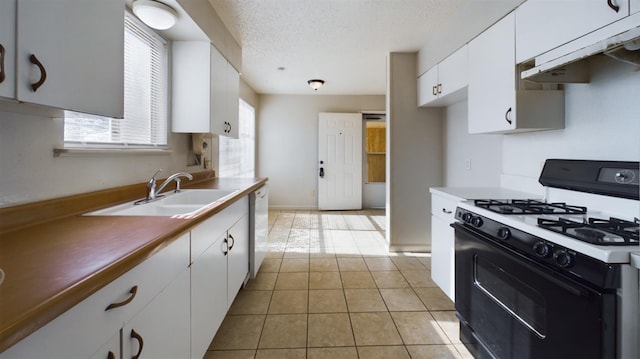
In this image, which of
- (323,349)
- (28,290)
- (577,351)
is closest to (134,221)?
(28,290)

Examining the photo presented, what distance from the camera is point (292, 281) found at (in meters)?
2.68

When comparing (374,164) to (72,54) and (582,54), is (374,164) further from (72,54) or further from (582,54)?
(72,54)

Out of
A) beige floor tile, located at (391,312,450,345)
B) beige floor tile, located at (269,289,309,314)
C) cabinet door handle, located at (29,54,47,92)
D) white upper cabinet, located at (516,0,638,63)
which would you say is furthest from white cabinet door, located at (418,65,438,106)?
cabinet door handle, located at (29,54,47,92)

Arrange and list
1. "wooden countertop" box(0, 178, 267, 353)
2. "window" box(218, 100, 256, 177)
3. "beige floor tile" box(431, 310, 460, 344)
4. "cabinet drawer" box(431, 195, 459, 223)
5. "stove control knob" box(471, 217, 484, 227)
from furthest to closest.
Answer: "window" box(218, 100, 256, 177) → "cabinet drawer" box(431, 195, 459, 223) → "beige floor tile" box(431, 310, 460, 344) → "stove control knob" box(471, 217, 484, 227) → "wooden countertop" box(0, 178, 267, 353)

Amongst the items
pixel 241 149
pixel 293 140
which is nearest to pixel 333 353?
pixel 241 149

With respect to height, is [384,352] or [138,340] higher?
[138,340]

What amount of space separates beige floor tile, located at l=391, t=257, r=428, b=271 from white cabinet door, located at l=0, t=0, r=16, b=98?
9.89ft

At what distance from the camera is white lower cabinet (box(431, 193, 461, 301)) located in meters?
2.03

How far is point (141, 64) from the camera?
6.38 ft

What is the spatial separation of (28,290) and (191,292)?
2.44 feet

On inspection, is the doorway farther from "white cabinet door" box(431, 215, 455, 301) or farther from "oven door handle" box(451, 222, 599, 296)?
"oven door handle" box(451, 222, 599, 296)

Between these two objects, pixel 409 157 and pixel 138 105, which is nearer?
pixel 138 105

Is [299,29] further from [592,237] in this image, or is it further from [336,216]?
[336,216]

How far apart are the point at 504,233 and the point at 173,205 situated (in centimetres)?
186
